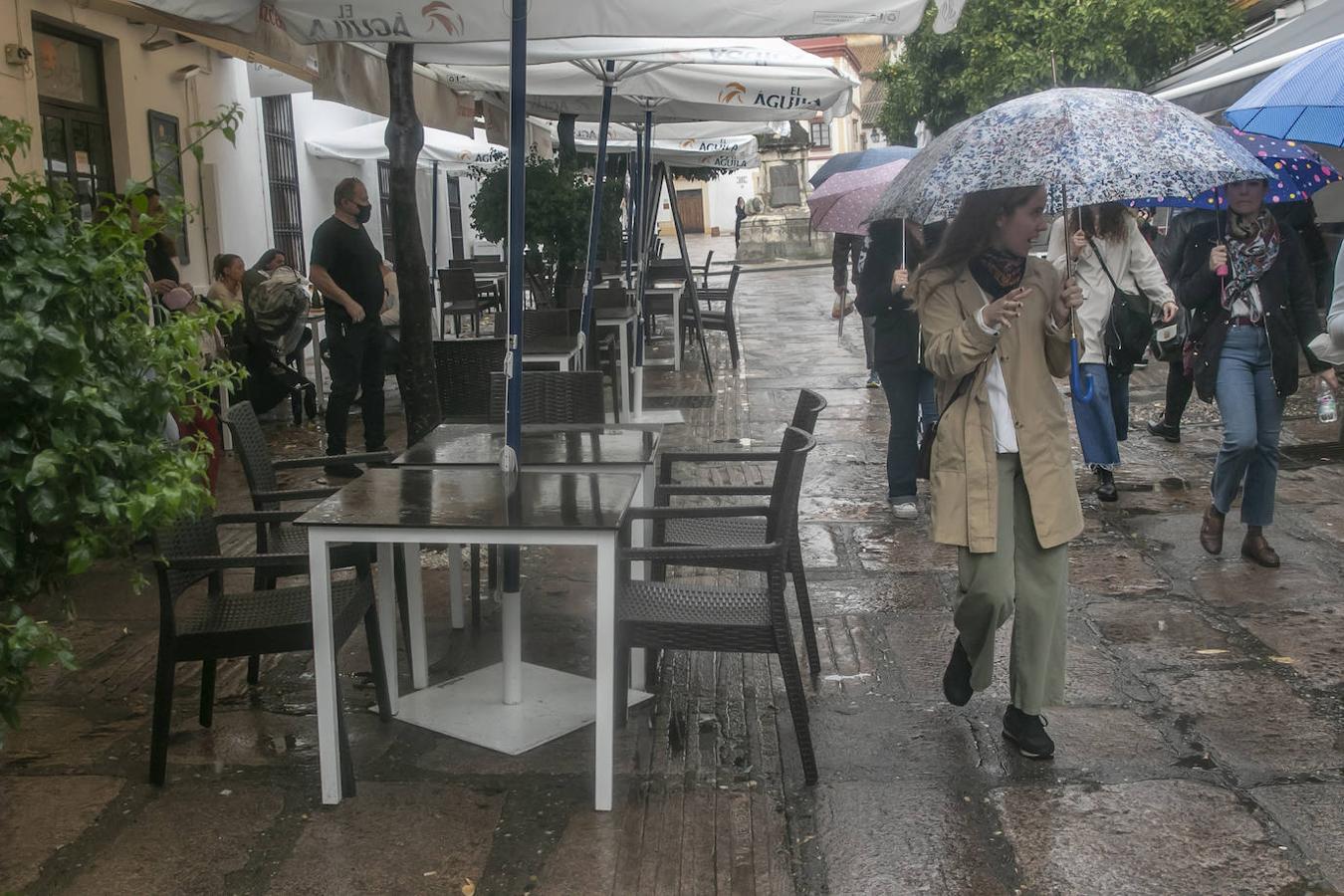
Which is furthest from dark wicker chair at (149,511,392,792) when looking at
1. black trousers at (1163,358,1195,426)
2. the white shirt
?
black trousers at (1163,358,1195,426)

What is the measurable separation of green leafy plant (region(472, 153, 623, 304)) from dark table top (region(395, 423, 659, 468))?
5.03 meters

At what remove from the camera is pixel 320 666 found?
3875 mm

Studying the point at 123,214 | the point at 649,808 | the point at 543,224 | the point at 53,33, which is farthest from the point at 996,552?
the point at 53,33

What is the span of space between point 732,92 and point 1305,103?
3720 millimetres

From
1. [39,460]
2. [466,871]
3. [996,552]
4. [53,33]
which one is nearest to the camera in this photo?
[39,460]

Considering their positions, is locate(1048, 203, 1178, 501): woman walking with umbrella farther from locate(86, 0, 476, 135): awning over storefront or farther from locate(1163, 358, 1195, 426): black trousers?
locate(86, 0, 476, 135): awning over storefront

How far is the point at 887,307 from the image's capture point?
280 inches

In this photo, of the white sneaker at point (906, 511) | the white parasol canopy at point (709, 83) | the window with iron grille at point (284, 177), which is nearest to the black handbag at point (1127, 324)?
the white sneaker at point (906, 511)

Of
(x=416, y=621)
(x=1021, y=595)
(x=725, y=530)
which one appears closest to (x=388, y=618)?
(x=416, y=621)

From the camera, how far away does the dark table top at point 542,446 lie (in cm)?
480

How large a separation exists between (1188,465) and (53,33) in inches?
328

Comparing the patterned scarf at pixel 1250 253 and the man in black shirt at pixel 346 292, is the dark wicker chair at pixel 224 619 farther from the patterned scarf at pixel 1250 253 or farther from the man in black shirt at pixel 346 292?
the man in black shirt at pixel 346 292

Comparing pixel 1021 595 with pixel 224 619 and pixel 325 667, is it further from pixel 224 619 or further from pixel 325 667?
pixel 224 619

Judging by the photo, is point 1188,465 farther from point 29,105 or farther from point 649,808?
point 29,105
